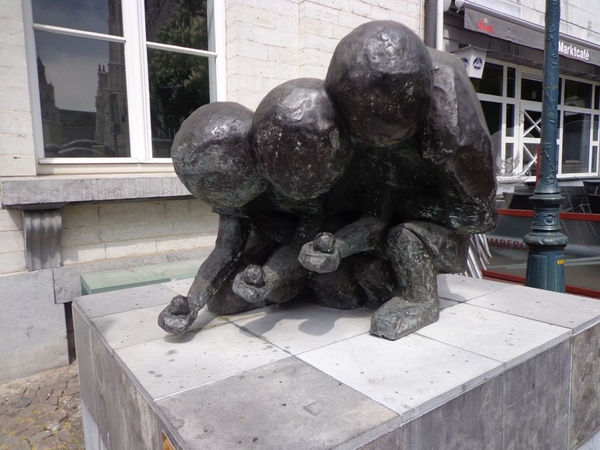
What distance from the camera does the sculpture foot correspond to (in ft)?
6.69

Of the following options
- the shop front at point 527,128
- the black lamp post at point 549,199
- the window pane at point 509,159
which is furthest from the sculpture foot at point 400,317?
the window pane at point 509,159

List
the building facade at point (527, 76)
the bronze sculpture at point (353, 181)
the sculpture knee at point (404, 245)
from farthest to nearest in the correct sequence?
the building facade at point (527, 76) → the sculpture knee at point (404, 245) → the bronze sculpture at point (353, 181)

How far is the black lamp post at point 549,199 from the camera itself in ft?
12.9

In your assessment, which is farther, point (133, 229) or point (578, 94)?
point (578, 94)

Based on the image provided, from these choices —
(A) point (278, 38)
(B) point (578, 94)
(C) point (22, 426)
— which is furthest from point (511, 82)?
(C) point (22, 426)

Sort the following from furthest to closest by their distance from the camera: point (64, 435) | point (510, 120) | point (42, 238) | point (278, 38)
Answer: point (510, 120) → point (278, 38) → point (42, 238) → point (64, 435)

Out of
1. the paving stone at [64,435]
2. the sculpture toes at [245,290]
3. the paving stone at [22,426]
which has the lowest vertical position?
the paving stone at [64,435]

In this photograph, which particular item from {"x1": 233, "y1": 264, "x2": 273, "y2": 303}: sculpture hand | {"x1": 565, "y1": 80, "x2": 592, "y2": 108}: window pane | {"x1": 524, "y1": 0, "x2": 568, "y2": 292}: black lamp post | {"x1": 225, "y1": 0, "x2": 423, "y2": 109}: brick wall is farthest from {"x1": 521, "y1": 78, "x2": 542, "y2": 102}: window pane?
{"x1": 233, "y1": 264, "x2": 273, "y2": 303}: sculpture hand

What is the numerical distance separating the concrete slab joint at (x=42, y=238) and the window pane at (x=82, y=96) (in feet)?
2.18

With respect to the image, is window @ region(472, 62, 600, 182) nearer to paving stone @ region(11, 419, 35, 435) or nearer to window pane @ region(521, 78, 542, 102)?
window pane @ region(521, 78, 542, 102)

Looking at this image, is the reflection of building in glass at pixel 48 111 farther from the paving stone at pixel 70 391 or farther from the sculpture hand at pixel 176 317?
the sculpture hand at pixel 176 317

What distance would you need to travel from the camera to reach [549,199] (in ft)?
13.0

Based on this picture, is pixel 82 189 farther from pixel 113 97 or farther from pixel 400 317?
pixel 400 317

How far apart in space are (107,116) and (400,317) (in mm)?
3652
